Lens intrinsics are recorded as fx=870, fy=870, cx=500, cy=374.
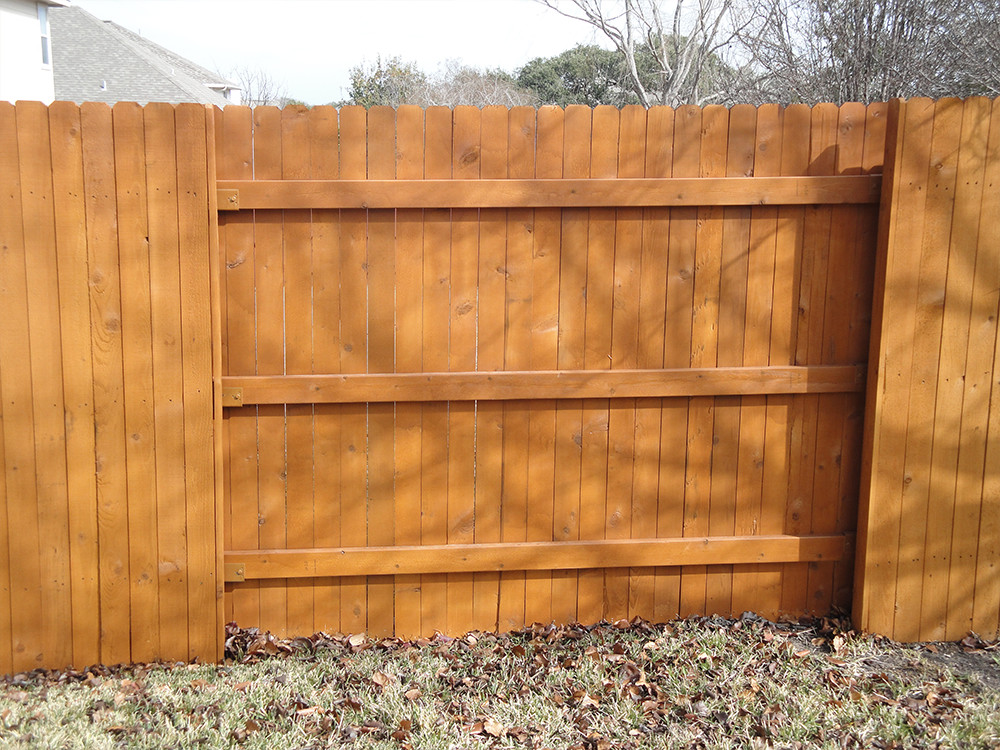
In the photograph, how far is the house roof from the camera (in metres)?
25.2

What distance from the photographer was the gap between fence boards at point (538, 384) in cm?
360

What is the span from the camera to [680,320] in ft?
12.4

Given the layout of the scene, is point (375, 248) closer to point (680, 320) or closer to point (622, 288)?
point (622, 288)

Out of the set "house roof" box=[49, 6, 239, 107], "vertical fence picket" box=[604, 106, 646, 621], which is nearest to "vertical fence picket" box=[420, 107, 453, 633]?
"vertical fence picket" box=[604, 106, 646, 621]

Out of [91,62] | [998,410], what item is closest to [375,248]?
[998,410]

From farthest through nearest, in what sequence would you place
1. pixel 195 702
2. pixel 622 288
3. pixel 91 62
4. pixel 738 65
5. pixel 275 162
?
pixel 91 62 < pixel 738 65 < pixel 622 288 < pixel 275 162 < pixel 195 702

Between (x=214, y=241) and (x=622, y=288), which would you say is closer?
(x=214, y=241)

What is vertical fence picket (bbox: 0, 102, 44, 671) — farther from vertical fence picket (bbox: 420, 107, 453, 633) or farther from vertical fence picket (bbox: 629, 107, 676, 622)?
vertical fence picket (bbox: 629, 107, 676, 622)

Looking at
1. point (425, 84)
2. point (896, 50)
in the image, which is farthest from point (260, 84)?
point (896, 50)

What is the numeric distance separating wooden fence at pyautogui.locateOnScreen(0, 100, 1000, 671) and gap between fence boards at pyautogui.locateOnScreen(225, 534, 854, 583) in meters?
0.01

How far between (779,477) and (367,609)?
6.30 ft

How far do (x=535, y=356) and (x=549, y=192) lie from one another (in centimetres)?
69

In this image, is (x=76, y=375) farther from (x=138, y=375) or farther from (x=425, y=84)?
(x=425, y=84)

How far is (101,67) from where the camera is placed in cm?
2566
